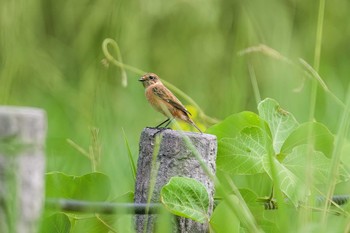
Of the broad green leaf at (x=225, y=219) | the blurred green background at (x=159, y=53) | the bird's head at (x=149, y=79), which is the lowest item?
the broad green leaf at (x=225, y=219)

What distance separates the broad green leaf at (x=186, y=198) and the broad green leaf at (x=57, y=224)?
0.66ft

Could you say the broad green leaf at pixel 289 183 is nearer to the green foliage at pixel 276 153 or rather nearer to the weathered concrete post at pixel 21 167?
the green foliage at pixel 276 153

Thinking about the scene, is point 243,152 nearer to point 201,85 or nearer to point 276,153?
point 276,153

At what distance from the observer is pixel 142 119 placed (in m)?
3.34

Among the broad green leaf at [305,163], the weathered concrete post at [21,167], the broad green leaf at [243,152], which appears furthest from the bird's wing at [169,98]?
the weathered concrete post at [21,167]

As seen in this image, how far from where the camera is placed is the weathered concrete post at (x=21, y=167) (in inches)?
40.5

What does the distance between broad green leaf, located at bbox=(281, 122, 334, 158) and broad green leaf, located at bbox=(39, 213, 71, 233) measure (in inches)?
17.6

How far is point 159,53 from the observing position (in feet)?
15.2

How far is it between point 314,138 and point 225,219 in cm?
31

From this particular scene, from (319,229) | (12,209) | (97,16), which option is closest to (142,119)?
(97,16)

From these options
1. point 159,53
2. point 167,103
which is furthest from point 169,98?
point 159,53

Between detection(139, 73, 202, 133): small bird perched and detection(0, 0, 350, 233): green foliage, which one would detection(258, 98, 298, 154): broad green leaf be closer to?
detection(0, 0, 350, 233): green foliage

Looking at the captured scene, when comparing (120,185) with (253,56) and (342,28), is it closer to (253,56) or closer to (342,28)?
(253,56)

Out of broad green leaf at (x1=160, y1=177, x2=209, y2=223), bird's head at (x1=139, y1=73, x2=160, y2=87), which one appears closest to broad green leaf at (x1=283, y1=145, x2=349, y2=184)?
broad green leaf at (x1=160, y1=177, x2=209, y2=223)
